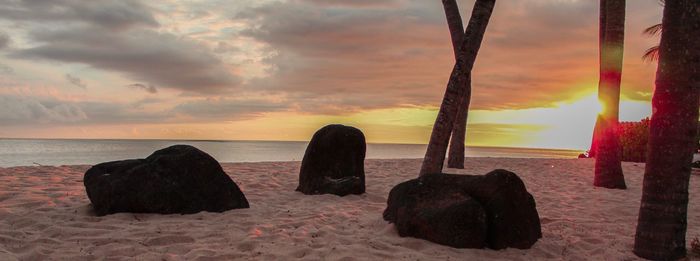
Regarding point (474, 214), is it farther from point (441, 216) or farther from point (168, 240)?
point (168, 240)

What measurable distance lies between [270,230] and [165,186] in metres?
2.05

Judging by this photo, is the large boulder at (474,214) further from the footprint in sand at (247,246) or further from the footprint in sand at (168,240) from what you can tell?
the footprint in sand at (168,240)

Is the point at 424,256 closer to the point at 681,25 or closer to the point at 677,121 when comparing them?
the point at 677,121

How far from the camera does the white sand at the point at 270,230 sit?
5.12 m

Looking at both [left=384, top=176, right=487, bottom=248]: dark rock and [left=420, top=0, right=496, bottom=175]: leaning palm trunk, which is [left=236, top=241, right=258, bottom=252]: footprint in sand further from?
[left=420, top=0, right=496, bottom=175]: leaning palm trunk

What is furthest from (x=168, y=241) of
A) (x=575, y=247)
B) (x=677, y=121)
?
(x=677, y=121)

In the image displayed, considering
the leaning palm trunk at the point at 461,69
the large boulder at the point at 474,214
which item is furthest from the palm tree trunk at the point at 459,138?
the large boulder at the point at 474,214

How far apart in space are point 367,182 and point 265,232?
18.1 feet

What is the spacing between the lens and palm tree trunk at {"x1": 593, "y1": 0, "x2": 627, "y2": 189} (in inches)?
438

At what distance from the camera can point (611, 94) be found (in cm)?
1133

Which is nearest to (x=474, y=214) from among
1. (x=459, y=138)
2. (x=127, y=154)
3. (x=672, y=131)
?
(x=672, y=131)

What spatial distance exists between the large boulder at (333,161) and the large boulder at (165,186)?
2.00 m

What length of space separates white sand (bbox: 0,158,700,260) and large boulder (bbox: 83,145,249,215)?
0.23m

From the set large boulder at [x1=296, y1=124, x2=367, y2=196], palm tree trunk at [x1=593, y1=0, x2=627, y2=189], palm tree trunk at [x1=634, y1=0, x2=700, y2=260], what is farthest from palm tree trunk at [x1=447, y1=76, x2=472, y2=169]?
palm tree trunk at [x1=634, y1=0, x2=700, y2=260]
